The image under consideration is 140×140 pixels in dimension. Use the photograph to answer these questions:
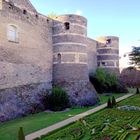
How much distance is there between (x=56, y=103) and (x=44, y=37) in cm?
668

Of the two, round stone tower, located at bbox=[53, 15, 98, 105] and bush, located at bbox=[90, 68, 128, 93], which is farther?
bush, located at bbox=[90, 68, 128, 93]

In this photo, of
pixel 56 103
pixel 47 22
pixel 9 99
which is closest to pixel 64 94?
pixel 56 103

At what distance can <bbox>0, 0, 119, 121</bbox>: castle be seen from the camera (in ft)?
72.2

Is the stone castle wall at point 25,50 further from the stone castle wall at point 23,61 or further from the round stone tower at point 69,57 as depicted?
the round stone tower at point 69,57

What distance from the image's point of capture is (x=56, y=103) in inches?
1002

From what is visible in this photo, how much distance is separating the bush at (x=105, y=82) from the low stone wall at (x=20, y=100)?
12015 millimetres

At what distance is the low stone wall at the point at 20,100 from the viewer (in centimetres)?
2106

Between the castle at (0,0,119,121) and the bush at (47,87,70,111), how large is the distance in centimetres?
112

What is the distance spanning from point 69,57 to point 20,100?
7.63 meters

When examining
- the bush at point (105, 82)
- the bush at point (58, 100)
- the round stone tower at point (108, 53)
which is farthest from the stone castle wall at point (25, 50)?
the round stone tower at point (108, 53)

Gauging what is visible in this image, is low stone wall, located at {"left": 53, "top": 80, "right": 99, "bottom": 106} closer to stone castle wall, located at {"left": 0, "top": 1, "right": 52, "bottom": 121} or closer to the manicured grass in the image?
stone castle wall, located at {"left": 0, "top": 1, "right": 52, "bottom": 121}

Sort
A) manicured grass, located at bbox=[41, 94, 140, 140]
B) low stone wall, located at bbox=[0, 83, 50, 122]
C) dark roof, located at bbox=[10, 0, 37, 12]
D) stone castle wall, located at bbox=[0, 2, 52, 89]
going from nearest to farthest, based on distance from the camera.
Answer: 1. manicured grass, located at bbox=[41, 94, 140, 140]
2. low stone wall, located at bbox=[0, 83, 50, 122]
3. stone castle wall, located at bbox=[0, 2, 52, 89]
4. dark roof, located at bbox=[10, 0, 37, 12]


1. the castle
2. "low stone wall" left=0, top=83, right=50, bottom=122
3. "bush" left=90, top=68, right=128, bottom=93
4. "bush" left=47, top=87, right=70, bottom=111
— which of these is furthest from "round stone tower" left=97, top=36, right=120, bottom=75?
"bush" left=47, top=87, right=70, bottom=111

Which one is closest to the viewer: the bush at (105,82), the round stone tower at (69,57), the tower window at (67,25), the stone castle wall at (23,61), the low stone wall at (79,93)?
the stone castle wall at (23,61)
